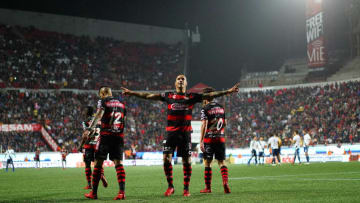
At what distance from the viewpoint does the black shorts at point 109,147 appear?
33.2 ft

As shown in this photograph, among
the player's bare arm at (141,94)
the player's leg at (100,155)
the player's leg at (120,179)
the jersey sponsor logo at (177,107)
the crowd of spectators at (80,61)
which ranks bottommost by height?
the player's leg at (120,179)

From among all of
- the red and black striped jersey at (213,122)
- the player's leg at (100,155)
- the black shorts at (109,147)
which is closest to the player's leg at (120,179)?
the black shorts at (109,147)

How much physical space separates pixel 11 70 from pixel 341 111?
36029 mm

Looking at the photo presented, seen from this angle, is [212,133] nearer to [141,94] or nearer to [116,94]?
[141,94]

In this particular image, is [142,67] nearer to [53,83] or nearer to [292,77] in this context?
[53,83]

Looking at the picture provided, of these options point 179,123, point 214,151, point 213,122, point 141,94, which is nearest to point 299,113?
point 213,122

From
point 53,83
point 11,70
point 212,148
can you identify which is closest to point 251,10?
point 53,83

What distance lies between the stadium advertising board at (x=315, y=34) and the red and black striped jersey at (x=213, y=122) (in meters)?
43.9

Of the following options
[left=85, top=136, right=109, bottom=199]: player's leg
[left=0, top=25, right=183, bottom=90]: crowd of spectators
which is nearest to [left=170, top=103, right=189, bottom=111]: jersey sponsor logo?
[left=85, top=136, right=109, bottom=199]: player's leg

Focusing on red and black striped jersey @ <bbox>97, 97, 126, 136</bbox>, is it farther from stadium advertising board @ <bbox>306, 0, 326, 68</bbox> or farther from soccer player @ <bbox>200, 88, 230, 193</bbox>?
stadium advertising board @ <bbox>306, 0, 326, 68</bbox>

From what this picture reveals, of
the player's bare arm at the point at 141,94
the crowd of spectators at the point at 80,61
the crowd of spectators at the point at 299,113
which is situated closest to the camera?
the player's bare arm at the point at 141,94

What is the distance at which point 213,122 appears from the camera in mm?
11680

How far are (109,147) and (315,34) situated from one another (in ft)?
155

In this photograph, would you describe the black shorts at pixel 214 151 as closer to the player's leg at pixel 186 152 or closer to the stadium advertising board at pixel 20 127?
the player's leg at pixel 186 152
